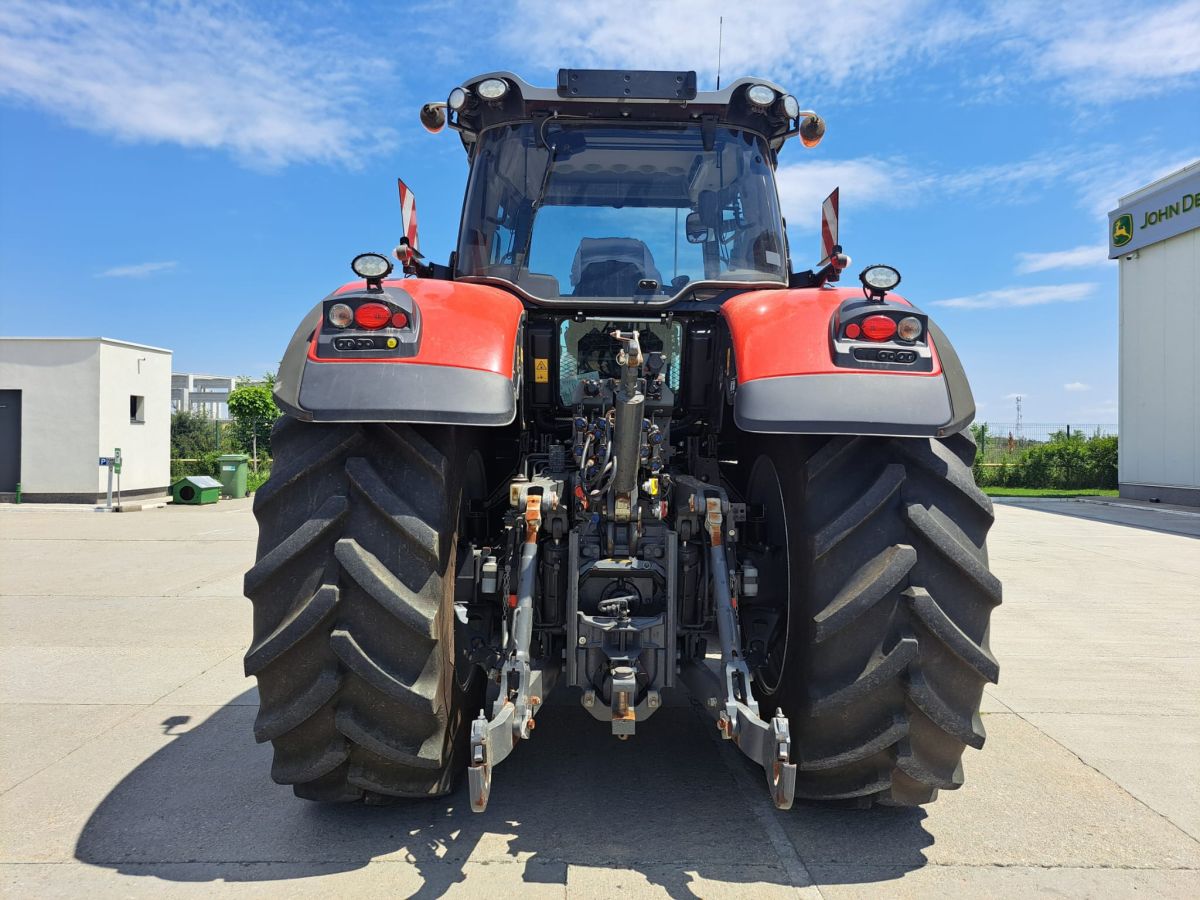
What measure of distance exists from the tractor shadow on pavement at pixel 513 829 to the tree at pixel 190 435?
3667cm

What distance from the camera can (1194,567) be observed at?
9.98 meters

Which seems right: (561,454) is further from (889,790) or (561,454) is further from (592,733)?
(889,790)

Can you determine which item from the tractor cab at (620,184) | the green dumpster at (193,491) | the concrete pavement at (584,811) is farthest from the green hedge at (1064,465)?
the tractor cab at (620,184)

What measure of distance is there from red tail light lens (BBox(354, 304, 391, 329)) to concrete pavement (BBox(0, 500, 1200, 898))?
170 centimetres

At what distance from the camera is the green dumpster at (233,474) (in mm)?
19578

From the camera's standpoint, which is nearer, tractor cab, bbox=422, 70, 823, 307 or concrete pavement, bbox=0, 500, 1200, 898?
concrete pavement, bbox=0, 500, 1200, 898

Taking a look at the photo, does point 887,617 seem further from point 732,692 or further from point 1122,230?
point 1122,230

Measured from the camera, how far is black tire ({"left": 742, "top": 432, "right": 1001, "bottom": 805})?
257 cm

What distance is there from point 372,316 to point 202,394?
198ft

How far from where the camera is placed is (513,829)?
2893 millimetres

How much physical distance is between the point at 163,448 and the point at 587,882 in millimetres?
21135

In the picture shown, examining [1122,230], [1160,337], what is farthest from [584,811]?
[1122,230]

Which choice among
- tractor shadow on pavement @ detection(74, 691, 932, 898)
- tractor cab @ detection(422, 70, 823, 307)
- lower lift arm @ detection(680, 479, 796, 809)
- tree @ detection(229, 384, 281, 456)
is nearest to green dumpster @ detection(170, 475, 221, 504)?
tree @ detection(229, 384, 281, 456)

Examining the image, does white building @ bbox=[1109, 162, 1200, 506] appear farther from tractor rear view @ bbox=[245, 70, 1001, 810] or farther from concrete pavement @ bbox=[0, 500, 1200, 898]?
tractor rear view @ bbox=[245, 70, 1001, 810]
